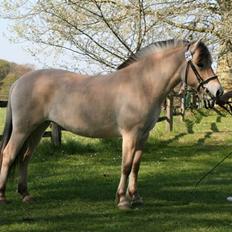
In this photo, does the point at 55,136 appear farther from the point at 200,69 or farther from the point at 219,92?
the point at 219,92

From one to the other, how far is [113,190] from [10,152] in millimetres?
1758

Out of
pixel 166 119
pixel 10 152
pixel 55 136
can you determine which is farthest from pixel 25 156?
pixel 166 119

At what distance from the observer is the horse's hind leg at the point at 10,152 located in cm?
658

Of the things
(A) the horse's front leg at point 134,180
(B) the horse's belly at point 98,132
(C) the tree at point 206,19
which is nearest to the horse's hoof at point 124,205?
(A) the horse's front leg at point 134,180

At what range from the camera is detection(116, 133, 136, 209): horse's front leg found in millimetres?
6125

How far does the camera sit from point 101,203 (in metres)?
6.52

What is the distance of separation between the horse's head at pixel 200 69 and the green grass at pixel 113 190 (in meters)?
1.53

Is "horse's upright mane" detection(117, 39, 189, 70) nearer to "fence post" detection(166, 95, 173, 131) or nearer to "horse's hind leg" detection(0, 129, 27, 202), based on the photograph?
"horse's hind leg" detection(0, 129, 27, 202)

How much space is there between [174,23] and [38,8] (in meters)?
3.96

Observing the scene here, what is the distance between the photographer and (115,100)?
6254 mm

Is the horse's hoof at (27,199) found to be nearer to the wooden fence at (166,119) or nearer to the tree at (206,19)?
the wooden fence at (166,119)

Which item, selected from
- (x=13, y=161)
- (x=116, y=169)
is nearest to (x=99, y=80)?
(x=13, y=161)

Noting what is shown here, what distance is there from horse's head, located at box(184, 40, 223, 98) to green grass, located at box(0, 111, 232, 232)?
1.53 meters

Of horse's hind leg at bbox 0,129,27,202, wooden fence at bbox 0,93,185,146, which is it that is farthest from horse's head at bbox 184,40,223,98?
wooden fence at bbox 0,93,185,146
